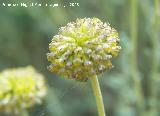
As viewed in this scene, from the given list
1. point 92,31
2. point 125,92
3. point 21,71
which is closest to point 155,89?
point 125,92

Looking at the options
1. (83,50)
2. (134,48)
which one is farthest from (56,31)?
(83,50)

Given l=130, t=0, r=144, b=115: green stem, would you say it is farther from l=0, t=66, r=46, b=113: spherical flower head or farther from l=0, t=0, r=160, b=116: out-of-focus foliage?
l=0, t=66, r=46, b=113: spherical flower head

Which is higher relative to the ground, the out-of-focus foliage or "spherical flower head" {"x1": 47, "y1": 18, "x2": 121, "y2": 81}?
the out-of-focus foliage

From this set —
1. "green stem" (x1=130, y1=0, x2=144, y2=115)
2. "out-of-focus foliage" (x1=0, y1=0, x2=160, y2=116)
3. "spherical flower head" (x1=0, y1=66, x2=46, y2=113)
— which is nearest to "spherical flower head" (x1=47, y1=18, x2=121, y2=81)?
"spherical flower head" (x1=0, y1=66, x2=46, y2=113)

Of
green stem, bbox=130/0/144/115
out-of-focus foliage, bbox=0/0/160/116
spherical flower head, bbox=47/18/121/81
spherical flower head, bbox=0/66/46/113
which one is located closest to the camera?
spherical flower head, bbox=47/18/121/81

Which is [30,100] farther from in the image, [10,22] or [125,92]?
[10,22]

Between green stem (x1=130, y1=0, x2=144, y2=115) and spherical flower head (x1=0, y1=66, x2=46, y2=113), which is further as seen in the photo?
green stem (x1=130, y1=0, x2=144, y2=115)

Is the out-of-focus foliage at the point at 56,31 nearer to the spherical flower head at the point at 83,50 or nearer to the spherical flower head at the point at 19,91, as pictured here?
the spherical flower head at the point at 19,91

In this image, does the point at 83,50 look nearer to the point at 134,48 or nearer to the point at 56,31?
the point at 134,48
